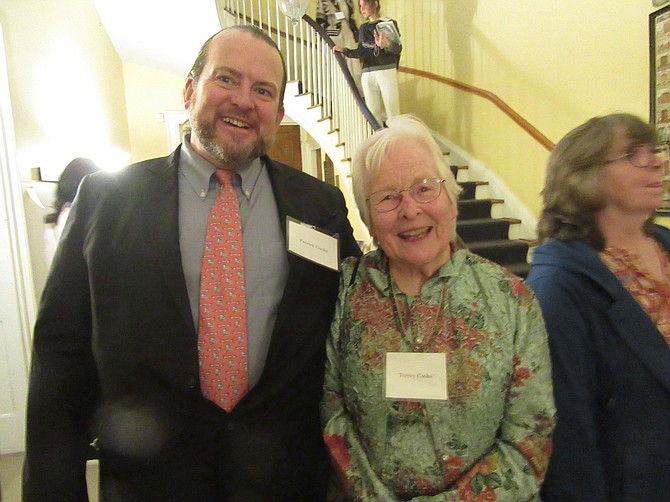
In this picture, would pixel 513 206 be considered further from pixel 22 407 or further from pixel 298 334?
pixel 22 407

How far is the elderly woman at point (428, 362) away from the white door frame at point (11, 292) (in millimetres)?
2731

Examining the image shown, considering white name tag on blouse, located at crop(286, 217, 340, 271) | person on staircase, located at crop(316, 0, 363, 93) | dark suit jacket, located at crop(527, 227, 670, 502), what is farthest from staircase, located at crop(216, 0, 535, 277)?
dark suit jacket, located at crop(527, 227, 670, 502)

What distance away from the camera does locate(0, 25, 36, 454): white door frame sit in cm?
293

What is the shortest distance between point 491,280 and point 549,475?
529mm

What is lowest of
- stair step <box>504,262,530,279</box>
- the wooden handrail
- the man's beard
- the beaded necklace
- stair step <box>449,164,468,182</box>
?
stair step <box>504,262,530,279</box>

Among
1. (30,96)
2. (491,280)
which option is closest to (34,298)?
(30,96)

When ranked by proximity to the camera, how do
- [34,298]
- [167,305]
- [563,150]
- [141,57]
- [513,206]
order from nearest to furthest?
[167,305] → [563,150] → [34,298] → [513,206] → [141,57]

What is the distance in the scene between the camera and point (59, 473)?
1135 millimetres

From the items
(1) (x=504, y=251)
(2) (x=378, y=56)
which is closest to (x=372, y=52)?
(2) (x=378, y=56)

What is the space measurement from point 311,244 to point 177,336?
403 mm

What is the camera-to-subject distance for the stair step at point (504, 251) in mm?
4258

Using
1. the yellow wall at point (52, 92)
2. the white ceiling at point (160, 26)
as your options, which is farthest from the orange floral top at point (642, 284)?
the white ceiling at point (160, 26)

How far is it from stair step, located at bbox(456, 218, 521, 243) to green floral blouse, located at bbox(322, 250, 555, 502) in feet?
11.5

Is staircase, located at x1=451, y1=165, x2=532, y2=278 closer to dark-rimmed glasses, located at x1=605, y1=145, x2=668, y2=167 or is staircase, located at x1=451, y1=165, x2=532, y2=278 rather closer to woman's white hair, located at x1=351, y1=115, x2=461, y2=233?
Result: dark-rimmed glasses, located at x1=605, y1=145, x2=668, y2=167
